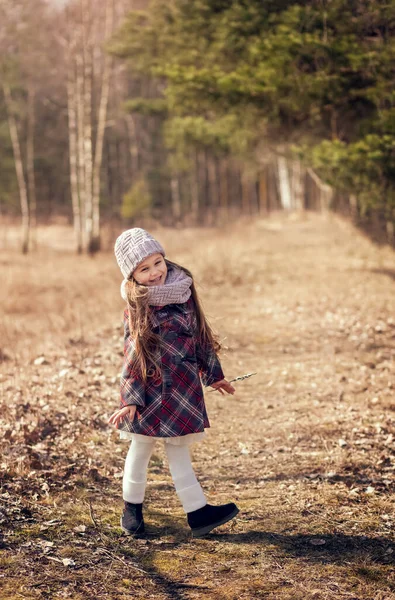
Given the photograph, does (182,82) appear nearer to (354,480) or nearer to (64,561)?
(354,480)

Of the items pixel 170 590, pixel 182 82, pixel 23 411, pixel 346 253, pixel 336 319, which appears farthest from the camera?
pixel 346 253

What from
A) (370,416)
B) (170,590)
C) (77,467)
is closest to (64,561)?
(170,590)

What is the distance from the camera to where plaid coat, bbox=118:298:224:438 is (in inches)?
149

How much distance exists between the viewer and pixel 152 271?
12.7 ft

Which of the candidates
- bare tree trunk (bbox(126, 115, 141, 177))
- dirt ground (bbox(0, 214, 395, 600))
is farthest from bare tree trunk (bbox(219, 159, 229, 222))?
dirt ground (bbox(0, 214, 395, 600))

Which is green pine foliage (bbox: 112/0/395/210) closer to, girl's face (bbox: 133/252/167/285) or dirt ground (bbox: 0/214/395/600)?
dirt ground (bbox: 0/214/395/600)

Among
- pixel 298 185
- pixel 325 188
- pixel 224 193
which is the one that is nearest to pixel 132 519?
pixel 325 188

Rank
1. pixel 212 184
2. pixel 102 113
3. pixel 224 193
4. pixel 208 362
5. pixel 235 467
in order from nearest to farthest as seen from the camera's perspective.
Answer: pixel 208 362 → pixel 235 467 → pixel 102 113 → pixel 224 193 → pixel 212 184

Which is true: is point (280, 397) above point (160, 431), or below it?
below

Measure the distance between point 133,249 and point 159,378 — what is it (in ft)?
2.43

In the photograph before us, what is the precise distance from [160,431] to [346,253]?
14854 millimetres

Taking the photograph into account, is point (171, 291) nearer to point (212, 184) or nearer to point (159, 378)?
point (159, 378)

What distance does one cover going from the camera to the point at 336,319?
1052 centimetres

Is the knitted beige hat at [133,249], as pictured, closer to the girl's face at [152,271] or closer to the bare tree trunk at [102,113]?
the girl's face at [152,271]
